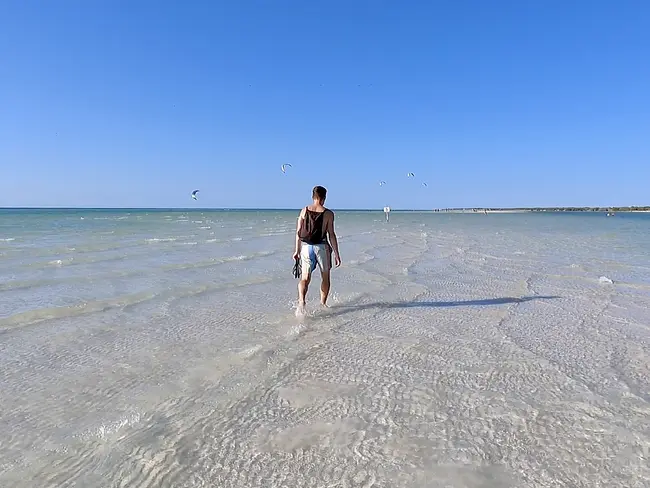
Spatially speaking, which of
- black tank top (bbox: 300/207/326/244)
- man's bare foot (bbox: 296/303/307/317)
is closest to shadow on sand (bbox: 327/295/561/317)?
man's bare foot (bbox: 296/303/307/317)

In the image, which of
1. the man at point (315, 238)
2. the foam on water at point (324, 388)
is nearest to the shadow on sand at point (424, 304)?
the foam on water at point (324, 388)

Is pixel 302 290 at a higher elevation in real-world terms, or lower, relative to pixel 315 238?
lower

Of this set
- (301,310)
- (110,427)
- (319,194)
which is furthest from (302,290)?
Result: (110,427)

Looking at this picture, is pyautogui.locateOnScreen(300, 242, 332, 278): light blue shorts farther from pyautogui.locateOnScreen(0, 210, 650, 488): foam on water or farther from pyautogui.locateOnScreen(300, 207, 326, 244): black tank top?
pyautogui.locateOnScreen(0, 210, 650, 488): foam on water

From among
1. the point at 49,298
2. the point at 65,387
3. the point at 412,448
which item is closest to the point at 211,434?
the point at 412,448

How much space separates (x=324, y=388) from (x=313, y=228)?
9.39ft

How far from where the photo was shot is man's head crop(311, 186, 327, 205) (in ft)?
19.8

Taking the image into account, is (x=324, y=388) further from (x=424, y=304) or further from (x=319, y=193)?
(x=424, y=304)

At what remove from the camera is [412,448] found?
2.76 meters

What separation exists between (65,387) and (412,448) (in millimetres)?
2880

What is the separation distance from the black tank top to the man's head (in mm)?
177

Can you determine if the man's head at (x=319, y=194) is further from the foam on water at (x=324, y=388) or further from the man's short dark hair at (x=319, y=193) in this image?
the foam on water at (x=324, y=388)

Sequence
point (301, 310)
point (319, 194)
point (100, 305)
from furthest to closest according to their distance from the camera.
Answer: point (100, 305) < point (301, 310) < point (319, 194)

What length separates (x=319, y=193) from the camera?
19.7ft
